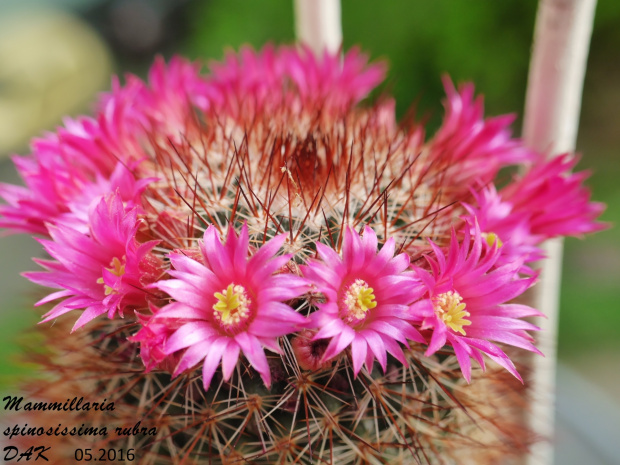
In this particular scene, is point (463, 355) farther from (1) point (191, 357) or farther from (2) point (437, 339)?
(1) point (191, 357)

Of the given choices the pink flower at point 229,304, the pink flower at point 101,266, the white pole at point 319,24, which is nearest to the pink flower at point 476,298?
the pink flower at point 229,304

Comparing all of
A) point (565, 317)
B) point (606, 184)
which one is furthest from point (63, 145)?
point (606, 184)

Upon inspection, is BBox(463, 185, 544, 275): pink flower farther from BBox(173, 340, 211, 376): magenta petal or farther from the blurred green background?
the blurred green background

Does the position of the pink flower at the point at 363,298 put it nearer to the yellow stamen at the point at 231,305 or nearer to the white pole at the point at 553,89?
the yellow stamen at the point at 231,305

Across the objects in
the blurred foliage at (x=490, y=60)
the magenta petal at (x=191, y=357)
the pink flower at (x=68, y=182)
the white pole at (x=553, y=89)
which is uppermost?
the blurred foliage at (x=490, y=60)

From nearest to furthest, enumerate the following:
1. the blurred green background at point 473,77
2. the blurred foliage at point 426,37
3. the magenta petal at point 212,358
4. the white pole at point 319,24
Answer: the magenta petal at point 212,358
the white pole at point 319,24
the blurred green background at point 473,77
the blurred foliage at point 426,37

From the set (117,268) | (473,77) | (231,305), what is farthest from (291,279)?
(473,77)

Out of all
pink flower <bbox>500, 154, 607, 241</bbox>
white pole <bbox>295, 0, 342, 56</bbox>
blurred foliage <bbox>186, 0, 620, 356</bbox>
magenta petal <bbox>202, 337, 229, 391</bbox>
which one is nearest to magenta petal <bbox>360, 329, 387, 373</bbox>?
magenta petal <bbox>202, 337, 229, 391</bbox>

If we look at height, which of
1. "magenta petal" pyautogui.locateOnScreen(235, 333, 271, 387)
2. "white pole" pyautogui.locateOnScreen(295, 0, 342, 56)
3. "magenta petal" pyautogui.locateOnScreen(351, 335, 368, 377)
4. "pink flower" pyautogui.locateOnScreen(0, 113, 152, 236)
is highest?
"white pole" pyautogui.locateOnScreen(295, 0, 342, 56)

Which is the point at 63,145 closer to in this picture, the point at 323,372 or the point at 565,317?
the point at 323,372
